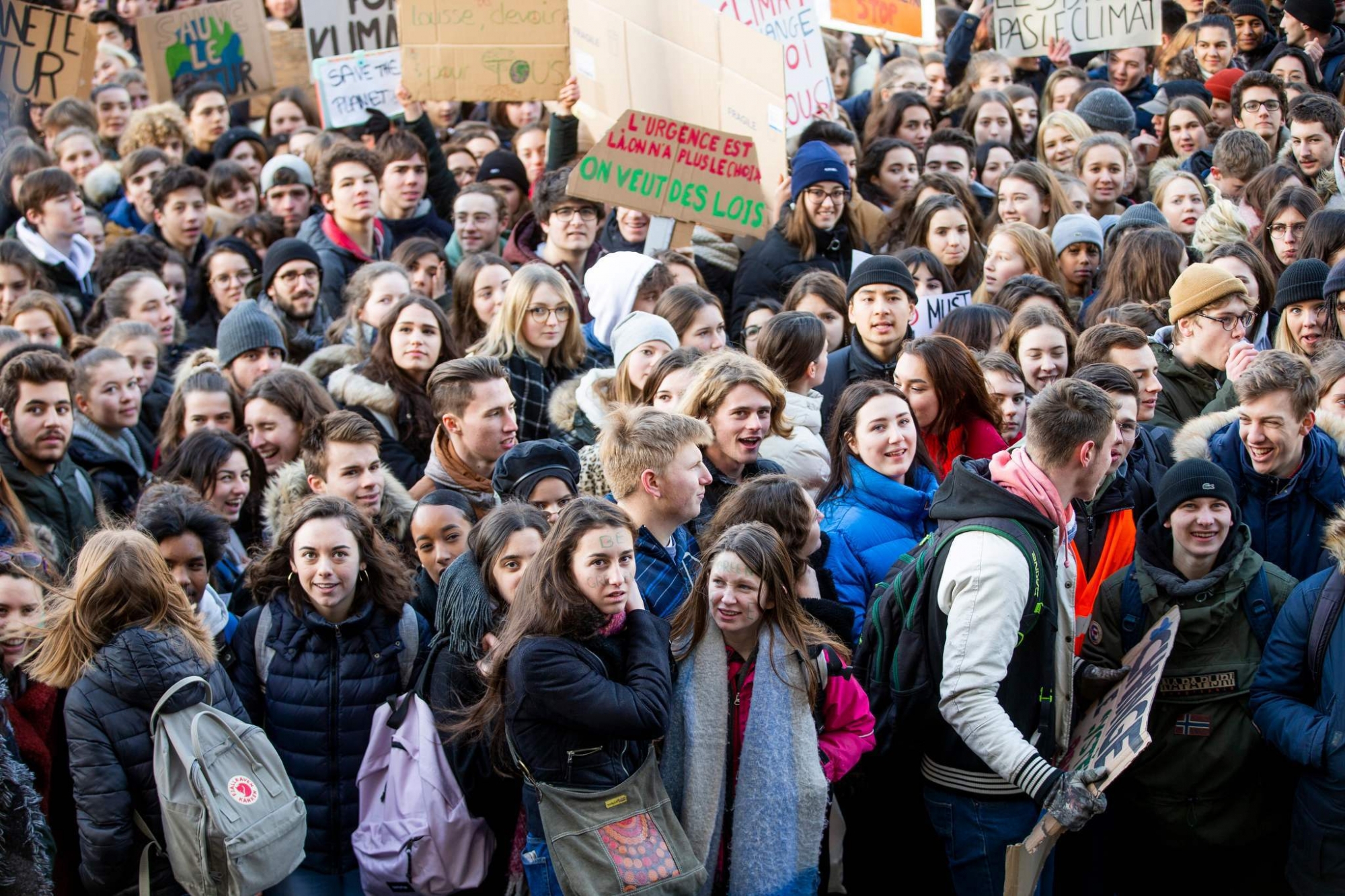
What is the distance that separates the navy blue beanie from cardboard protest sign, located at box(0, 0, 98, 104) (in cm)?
620

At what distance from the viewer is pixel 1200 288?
653 centimetres

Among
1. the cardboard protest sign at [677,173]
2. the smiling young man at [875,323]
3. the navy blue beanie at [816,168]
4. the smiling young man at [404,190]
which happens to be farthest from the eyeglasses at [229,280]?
the smiling young man at [875,323]

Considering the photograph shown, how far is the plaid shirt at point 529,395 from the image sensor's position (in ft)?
21.9

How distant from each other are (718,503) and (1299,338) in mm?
3199

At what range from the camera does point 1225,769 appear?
4.95m

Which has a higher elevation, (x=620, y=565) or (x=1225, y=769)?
(x=620, y=565)

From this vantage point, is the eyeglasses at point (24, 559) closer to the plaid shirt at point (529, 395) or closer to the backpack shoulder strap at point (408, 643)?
the backpack shoulder strap at point (408, 643)

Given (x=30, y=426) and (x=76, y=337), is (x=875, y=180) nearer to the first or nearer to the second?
(x=76, y=337)

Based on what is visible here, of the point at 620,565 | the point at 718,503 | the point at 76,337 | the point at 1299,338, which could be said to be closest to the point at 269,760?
the point at 620,565

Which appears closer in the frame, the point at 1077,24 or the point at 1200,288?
the point at 1200,288

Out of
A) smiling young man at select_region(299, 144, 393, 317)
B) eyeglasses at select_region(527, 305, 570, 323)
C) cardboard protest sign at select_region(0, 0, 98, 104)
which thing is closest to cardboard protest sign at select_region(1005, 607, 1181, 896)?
eyeglasses at select_region(527, 305, 570, 323)

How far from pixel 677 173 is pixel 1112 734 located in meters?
4.46

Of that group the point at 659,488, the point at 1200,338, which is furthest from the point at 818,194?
the point at 659,488

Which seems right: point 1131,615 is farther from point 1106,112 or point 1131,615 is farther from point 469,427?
point 1106,112
